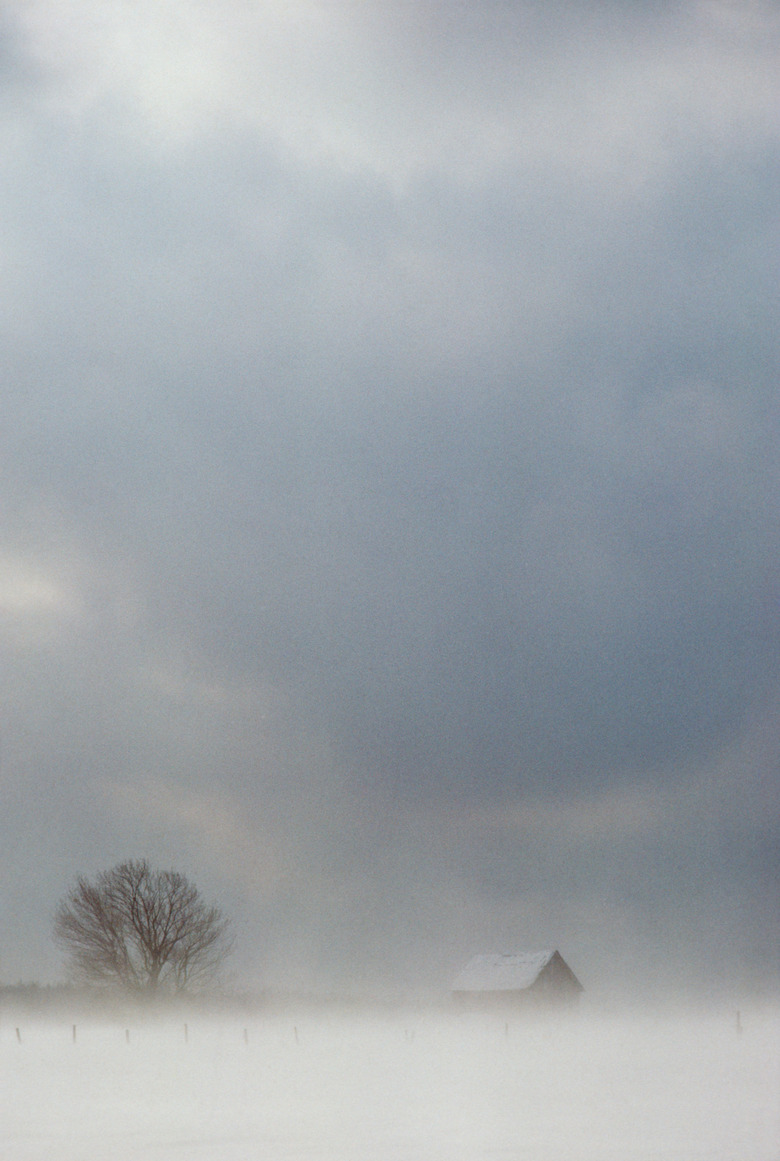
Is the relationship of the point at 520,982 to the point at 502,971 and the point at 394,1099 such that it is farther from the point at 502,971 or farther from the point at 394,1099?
the point at 394,1099

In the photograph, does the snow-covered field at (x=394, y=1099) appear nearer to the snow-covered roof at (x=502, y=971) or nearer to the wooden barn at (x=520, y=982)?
the wooden barn at (x=520, y=982)

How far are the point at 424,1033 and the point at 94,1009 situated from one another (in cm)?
2852

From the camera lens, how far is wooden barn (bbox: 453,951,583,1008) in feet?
301

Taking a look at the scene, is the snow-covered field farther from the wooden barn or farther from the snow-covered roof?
the snow-covered roof

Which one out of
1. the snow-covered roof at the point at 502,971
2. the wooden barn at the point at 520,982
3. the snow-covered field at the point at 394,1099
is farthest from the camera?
the snow-covered roof at the point at 502,971

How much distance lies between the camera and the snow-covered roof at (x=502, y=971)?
9251 cm

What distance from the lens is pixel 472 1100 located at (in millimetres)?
31578

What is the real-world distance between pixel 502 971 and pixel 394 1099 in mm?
64972

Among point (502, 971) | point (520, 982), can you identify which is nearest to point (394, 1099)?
point (520, 982)

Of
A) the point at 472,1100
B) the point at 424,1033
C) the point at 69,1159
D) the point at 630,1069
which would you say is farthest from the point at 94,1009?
the point at 69,1159

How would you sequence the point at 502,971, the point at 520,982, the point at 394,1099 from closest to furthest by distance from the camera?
the point at 394,1099, the point at 520,982, the point at 502,971

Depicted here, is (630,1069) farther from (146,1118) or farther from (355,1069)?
(146,1118)

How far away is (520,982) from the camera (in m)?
92.1

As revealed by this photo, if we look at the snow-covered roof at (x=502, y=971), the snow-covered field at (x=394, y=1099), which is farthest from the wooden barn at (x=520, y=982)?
the snow-covered field at (x=394, y=1099)
